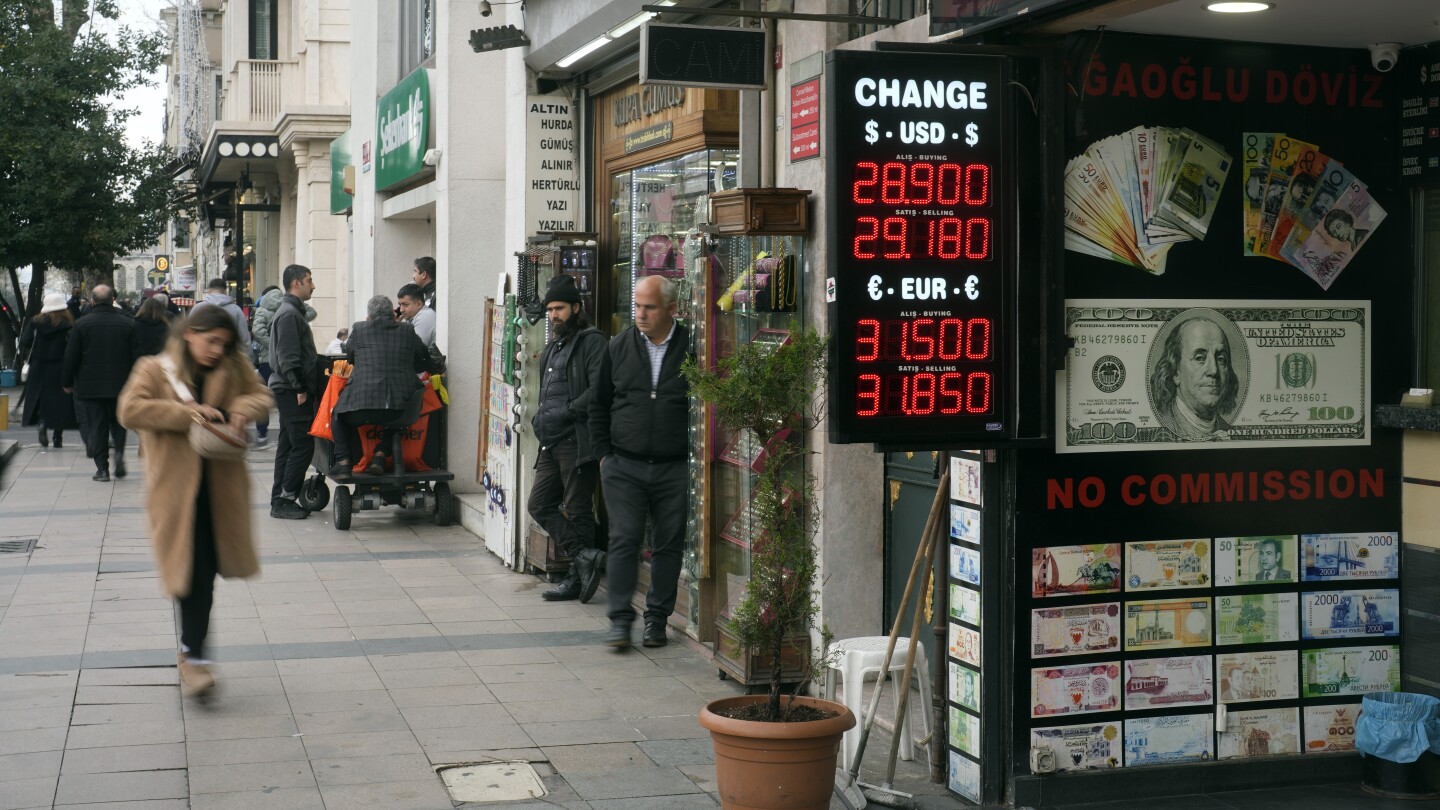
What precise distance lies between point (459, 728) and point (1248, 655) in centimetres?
322

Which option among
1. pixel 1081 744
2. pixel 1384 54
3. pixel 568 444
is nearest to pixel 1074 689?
pixel 1081 744

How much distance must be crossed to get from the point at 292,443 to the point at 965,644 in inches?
330

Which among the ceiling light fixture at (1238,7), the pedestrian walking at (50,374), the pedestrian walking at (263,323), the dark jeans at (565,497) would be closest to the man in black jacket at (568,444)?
the dark jeans at (565,497)

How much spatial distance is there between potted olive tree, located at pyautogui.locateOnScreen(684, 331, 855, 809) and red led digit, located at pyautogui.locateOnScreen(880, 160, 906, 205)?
603 millimetres

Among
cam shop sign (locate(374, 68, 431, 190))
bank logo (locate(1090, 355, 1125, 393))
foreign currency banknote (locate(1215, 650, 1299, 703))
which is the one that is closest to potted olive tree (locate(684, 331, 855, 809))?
bank logo (locate(1090, 355, 1125, 393))

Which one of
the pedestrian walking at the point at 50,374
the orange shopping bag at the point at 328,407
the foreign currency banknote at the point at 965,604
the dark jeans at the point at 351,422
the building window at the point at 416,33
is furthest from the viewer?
the pedestrian walking at the point at 50,374

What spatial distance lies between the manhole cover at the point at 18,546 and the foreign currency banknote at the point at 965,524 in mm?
8010

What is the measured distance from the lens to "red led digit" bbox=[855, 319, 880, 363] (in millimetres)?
4973

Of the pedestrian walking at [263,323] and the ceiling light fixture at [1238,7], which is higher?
the ceiling light fixture at [1238,7]

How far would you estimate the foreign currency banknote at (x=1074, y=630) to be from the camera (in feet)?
17.5

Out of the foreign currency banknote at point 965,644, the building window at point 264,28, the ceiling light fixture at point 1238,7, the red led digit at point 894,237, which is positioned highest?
the building window at point 264,28

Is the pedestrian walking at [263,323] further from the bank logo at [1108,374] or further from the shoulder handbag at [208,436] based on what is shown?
the bank logo at [1108,374]

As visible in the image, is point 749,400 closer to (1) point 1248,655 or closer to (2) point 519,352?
(1) point 1248,655

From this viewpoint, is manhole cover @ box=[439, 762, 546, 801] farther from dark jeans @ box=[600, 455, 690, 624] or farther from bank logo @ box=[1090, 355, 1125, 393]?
bank logo @ box=[1090, 355, 1125, 393]
